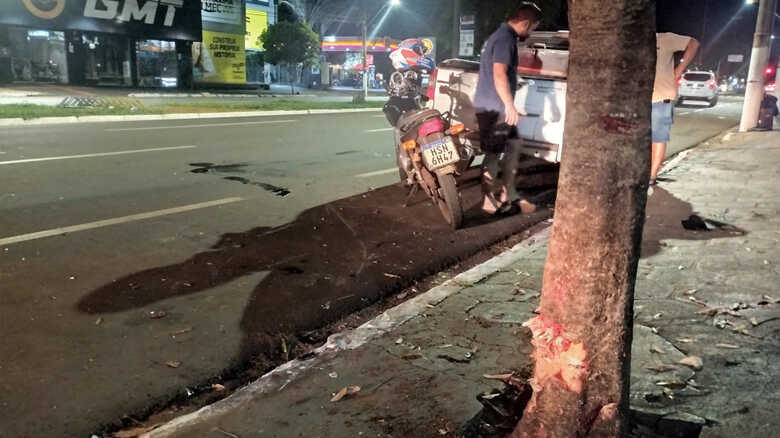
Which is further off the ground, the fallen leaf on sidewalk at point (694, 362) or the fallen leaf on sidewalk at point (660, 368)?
the fallen leaf on sidewalk at point (694, 362)

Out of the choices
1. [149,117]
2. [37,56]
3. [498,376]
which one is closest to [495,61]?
[498,376]

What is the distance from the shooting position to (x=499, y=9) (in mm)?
28859

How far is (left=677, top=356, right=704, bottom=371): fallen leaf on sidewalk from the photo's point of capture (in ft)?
10.8

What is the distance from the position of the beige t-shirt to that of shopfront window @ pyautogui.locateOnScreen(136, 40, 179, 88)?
29.0 meters

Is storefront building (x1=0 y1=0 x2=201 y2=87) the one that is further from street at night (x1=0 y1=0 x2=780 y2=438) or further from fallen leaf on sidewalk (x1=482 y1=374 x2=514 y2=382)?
fallen leaf on sidewalk (x1=482 y1=374 x2=514 y2=382)

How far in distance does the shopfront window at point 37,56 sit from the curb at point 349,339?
28.0m

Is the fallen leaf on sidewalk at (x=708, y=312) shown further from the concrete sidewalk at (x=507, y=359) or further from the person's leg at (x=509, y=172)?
the person's leg at (x=509, y=172)

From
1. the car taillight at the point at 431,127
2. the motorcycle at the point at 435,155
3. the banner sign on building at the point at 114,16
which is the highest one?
the banner sign on building at the point at 114,16

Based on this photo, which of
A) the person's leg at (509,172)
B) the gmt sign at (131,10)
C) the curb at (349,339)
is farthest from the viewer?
the gmt sign at (131,10)

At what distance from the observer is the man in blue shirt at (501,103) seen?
594 cm

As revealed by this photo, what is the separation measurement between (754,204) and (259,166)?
6585 mm

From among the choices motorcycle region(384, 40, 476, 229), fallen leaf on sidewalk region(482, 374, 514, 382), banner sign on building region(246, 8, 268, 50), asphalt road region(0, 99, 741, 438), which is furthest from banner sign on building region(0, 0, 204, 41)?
fallen leaf on sidewalk region(482, 374, 514, 382)

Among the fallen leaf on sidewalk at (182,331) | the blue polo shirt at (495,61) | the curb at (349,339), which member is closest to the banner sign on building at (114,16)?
the blue polo shirt at (495,61)

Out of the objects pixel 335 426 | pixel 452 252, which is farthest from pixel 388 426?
pixel 452 252
